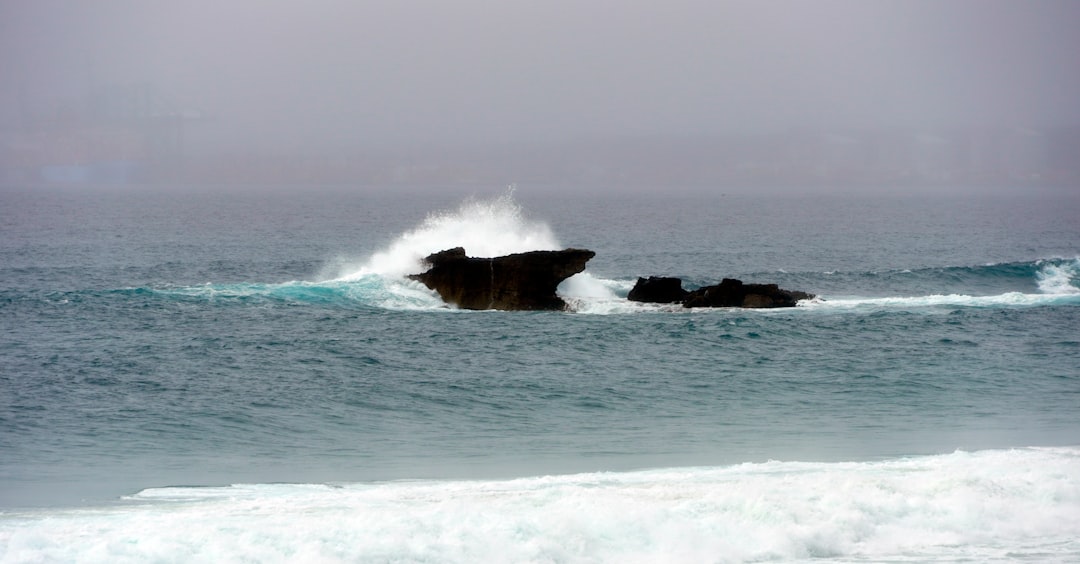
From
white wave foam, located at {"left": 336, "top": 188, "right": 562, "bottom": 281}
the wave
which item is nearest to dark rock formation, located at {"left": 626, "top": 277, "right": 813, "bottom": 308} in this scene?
the wave

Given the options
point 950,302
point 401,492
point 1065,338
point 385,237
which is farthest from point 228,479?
point 385,237

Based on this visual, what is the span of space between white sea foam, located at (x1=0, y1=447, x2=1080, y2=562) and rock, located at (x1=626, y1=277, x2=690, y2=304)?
2046 centimetres

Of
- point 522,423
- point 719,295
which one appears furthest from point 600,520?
point 719,295

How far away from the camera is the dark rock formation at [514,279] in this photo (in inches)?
Answer: 1446

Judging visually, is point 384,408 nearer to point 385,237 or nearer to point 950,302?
point 950,302

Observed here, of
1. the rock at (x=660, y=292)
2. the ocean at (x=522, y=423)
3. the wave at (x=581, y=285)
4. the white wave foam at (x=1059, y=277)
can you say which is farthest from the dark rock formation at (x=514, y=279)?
the white wave foam at (x=1059, y=277)

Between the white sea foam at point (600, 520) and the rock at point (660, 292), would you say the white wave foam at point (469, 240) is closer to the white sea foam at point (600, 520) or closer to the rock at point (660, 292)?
the rock at point (660, 292)

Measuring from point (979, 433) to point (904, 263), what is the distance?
41307mm

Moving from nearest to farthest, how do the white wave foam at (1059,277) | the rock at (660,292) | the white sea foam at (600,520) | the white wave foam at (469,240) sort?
the white sea foam at (600,520) < the rock at (660,292) < the white wave foam at (469,240) < the white wave foam at (1059,277)

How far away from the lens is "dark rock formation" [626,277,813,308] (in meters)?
37.1

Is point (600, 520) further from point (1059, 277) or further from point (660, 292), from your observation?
point (1059, 277)

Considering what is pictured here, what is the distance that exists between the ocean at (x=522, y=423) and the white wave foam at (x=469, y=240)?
16 centimetres

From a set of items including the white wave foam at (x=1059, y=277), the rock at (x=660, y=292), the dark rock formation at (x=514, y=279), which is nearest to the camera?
the dark rock formation at (x=514, y=279)

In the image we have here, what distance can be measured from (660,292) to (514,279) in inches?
202
